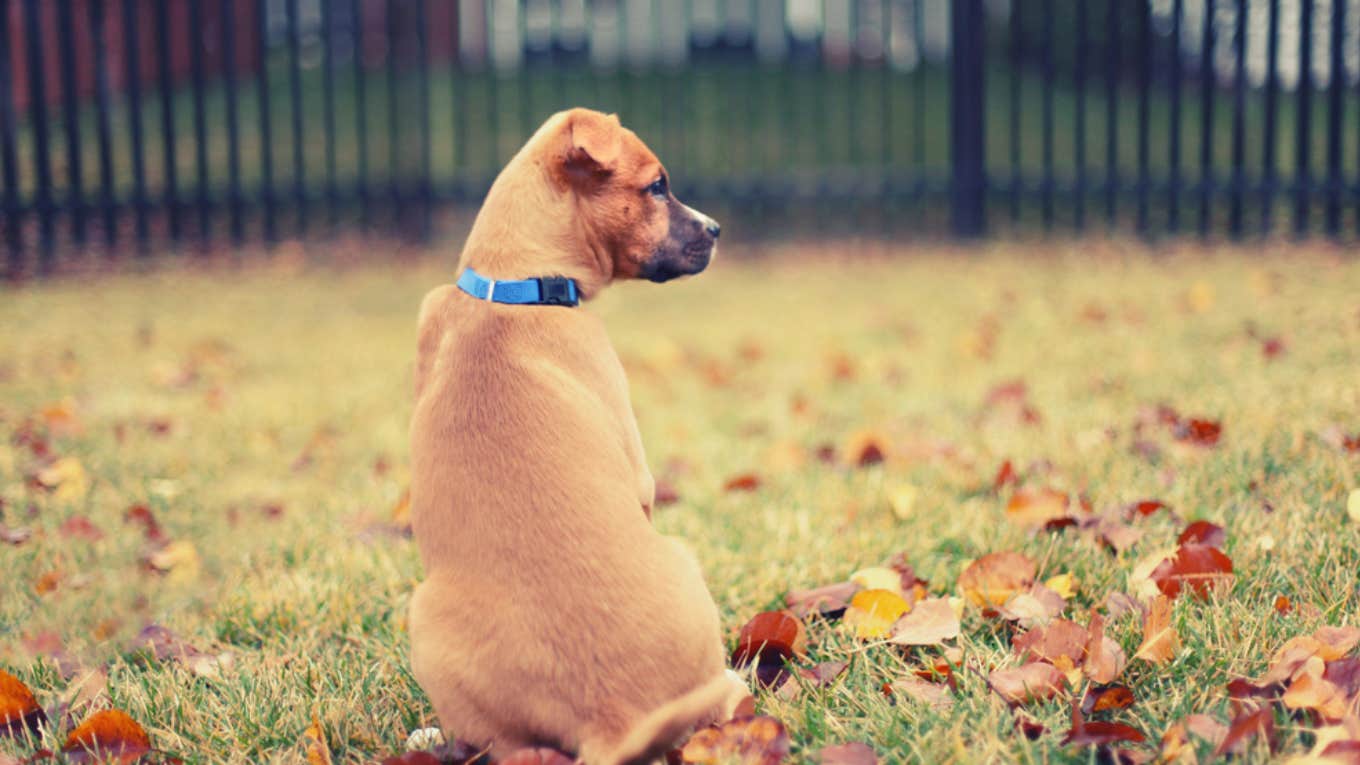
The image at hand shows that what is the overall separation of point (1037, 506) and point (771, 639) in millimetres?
992

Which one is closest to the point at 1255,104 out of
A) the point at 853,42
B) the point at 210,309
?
the point at 853,42

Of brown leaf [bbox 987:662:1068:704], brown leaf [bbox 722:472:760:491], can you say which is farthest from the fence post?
brown leaf [bbox 987:662:1068:704]

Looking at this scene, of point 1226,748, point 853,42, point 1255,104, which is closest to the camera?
point 1226,748

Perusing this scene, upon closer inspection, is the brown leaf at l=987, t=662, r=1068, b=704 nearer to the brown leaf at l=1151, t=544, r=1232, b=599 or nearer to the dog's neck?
the brown leaf at l=1151, t=544, r=1232, b=599

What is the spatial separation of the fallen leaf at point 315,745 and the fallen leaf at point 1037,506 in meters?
1.69

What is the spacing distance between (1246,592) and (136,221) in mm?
7078

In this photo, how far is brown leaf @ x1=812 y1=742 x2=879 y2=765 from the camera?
1.69 m

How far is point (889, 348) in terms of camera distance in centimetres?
510

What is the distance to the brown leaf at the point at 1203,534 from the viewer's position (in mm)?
2404

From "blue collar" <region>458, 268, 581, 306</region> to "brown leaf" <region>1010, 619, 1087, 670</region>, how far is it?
3.51 ft

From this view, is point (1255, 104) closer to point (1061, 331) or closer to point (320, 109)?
point (1061, 331)

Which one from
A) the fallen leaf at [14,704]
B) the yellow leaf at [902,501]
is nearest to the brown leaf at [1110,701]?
the yellow leaf at [902,501]

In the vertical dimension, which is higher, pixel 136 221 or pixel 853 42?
pixel 853 42

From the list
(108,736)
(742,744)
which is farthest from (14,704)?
(742,744)
